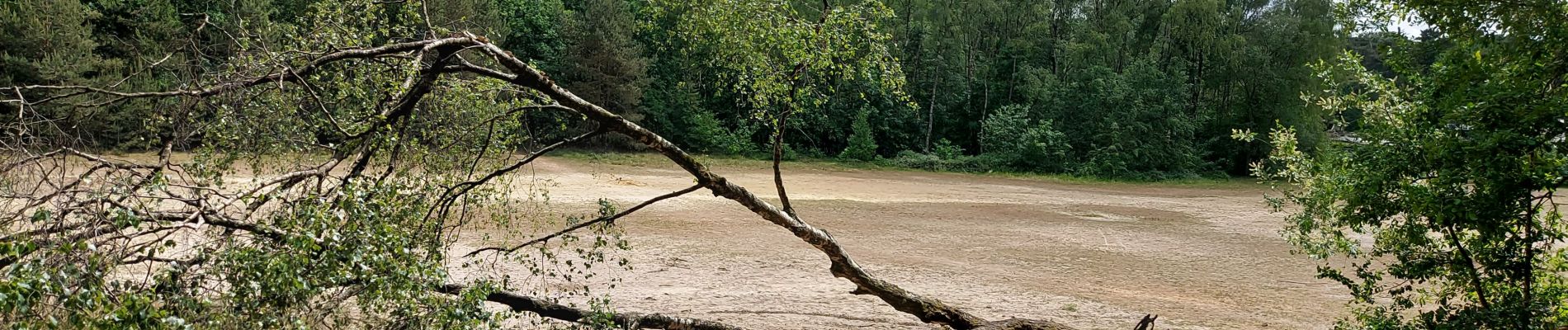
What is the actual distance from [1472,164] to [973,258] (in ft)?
24.9

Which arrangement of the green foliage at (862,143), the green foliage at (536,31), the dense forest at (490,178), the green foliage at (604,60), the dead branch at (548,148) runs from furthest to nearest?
the green foliage at (536,31) < the green foliage at (862,143) < the green foliage at (604,60) < the dead branch at (548,148) < the dense forest at (490,178)

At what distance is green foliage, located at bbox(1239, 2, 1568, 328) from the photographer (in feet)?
14.9

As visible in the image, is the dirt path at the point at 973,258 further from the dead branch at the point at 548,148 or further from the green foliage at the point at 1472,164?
the green foliage at the point at 1472,164

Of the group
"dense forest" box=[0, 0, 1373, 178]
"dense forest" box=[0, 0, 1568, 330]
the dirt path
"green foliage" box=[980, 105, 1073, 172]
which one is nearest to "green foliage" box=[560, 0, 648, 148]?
"dense forest" box=[0, 0, 1373, 178]

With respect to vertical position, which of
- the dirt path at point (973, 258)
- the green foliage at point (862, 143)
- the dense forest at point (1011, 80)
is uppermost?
the dense forest at point (1011, 80)

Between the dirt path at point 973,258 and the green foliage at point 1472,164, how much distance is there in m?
3.09

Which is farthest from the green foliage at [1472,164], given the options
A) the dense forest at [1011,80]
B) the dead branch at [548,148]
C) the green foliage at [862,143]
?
the green foliage at [862,143]

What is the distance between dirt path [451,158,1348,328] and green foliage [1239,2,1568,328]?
3.09m

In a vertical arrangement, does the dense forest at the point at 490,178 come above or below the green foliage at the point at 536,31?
below

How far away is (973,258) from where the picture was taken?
1213 centimetres

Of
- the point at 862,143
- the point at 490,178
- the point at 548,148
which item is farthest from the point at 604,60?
the point at 548,148

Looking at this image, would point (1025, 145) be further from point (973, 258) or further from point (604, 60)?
point (973, 258)

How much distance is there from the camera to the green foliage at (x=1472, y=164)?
4.53 metres

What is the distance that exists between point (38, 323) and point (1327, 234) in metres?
7.53
